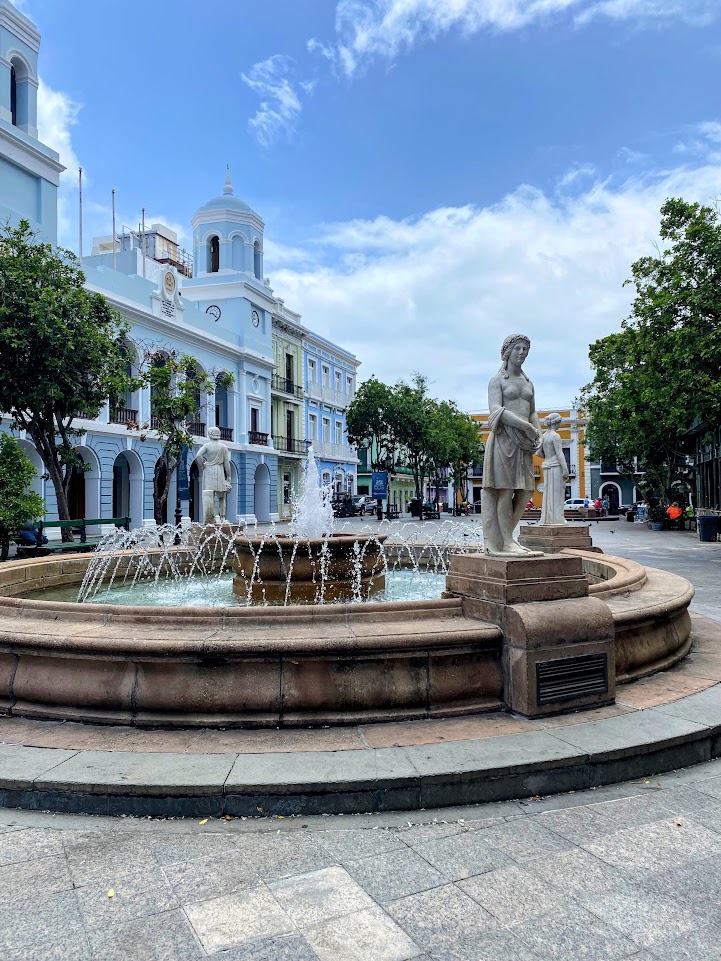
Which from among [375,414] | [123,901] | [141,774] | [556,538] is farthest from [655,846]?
[375,414]

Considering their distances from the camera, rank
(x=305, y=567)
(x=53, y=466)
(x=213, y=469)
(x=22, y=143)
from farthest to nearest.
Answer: (x=22, y=143) → (x=53, y=466) → (x=213, y=469) → (x=305, y=567)

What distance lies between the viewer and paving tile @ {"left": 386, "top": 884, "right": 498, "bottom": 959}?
2.31 m

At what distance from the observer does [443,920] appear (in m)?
2.44

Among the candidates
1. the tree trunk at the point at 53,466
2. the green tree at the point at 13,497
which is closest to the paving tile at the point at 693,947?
the green tree at the point at 13,497

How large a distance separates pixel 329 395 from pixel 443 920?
140ft

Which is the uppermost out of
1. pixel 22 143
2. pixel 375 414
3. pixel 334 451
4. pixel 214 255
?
pixel 214 255

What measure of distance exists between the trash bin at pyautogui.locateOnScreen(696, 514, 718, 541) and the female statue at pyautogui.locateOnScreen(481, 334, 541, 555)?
60.7 ft

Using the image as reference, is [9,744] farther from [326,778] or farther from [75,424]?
[75,424]

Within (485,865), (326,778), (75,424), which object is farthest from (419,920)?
(75,424)

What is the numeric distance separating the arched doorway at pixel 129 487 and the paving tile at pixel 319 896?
24480 millimetres

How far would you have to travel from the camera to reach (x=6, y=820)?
3219mm

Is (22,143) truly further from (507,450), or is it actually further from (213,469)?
(507,450)

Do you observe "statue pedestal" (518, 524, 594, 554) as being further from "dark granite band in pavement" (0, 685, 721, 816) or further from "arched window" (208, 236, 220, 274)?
"arched window" (208, 236, 220, 274)

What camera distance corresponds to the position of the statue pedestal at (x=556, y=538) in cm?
1209
